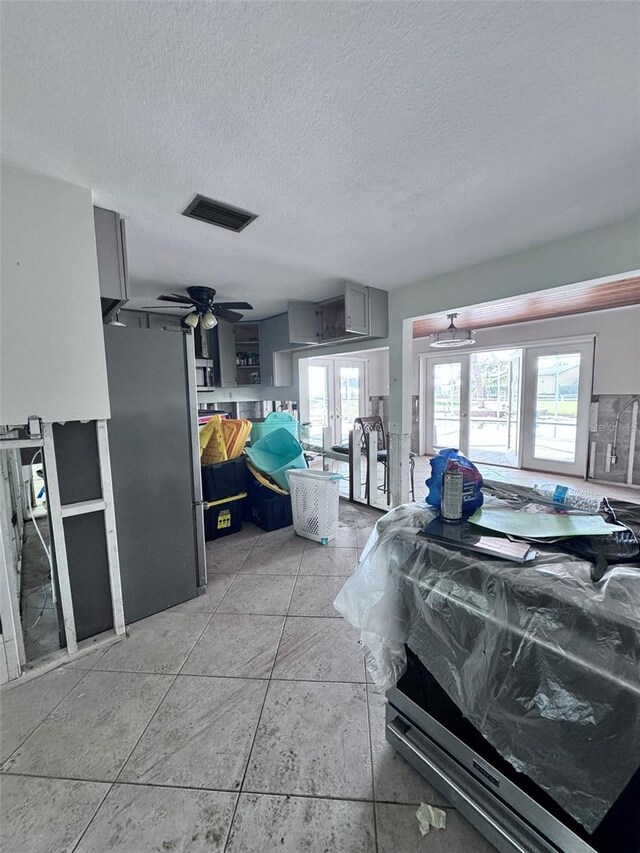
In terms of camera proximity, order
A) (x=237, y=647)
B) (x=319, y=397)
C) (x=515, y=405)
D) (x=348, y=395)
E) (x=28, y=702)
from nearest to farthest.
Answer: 1. (x=28, y=702)
2. (x=237, y=647)
3. (x=515, y=405)
4. (x=319, y=397)
5. (x=348, y=395)

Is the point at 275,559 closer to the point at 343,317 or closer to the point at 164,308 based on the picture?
the point at 343,317

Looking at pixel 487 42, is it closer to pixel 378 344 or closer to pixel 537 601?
pixel 537 601

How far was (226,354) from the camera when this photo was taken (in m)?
5.14

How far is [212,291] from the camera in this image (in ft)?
11.4

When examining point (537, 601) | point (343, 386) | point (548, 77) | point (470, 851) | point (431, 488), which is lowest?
point (470, 851)

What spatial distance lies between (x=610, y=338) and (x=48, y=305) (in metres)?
6.17

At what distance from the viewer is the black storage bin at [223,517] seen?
10.7 ft

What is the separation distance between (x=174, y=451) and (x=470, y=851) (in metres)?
2.14

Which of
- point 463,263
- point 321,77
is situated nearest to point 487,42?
point 321,77

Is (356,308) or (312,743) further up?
(356,308)

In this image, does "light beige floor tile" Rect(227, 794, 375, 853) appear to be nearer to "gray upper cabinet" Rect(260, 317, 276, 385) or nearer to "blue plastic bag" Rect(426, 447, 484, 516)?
"blue plastic bag" Rect(426, 447, 484, 516)

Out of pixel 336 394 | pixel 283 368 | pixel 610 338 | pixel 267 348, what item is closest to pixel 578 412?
pixel 610 338

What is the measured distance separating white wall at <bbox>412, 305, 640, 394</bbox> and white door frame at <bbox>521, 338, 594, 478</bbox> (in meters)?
0.11

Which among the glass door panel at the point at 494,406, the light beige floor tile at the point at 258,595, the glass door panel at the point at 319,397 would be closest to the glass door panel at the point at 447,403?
the glass door panel at the point at 494,406
